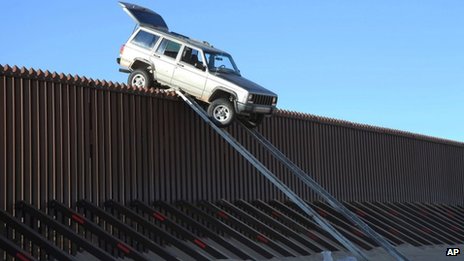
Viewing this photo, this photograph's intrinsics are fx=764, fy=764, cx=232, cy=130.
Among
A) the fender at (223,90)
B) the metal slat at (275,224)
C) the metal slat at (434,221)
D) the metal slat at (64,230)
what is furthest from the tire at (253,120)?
the metal slat at (434,221)

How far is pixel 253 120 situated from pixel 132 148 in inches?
145

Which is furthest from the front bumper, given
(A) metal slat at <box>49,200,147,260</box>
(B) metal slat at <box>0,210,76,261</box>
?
(B) metal slat at <box>0,210,76,261</box>

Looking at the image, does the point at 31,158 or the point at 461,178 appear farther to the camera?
the point at 461,178

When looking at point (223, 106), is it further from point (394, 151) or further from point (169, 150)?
point (394, 151)

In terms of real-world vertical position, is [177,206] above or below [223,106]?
below

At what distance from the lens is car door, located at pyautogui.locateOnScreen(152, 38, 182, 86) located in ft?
61.1

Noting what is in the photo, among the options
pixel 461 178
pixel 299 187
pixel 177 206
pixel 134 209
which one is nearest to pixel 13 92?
pixel 134 209

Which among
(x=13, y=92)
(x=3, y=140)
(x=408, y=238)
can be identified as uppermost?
(x=13, y=92)

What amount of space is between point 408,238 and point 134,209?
9478mm

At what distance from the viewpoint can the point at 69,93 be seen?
15.3 m

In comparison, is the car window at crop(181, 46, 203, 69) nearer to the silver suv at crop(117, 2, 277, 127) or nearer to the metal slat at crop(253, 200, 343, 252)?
the silver suv at crop(117, 2, 277, 127)

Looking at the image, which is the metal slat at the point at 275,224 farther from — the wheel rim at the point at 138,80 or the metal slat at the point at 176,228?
the wheel rim at the point at 138,80

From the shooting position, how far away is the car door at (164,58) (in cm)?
1862

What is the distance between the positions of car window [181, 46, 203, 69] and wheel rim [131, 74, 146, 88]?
1.13 m
